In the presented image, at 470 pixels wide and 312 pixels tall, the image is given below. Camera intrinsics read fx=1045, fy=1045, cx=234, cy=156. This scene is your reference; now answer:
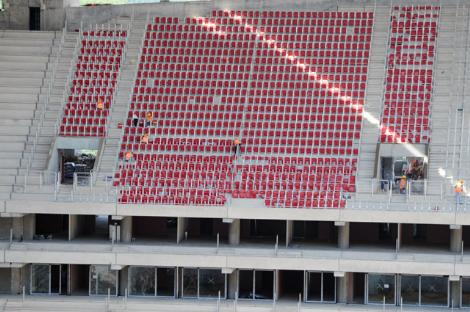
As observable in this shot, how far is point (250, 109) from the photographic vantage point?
39562mm

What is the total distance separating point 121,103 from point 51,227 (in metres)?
A: 5.54

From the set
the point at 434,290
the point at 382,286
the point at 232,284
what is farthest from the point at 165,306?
the point at 434,290

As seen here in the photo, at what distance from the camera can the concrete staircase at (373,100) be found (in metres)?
36.8

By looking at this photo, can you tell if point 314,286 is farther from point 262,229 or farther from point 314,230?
point 262,229

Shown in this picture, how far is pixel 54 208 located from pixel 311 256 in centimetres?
885

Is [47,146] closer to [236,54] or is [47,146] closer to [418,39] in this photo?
[236,54]

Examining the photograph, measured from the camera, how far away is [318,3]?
43.6 metres

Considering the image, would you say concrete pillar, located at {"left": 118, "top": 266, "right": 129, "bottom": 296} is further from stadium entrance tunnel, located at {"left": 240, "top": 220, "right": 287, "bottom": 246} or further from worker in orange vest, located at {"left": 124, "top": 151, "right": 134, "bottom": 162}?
stadium entrance tunnel, located at {"left": 240, "top": 220, "right": 287, "bottom": 246}

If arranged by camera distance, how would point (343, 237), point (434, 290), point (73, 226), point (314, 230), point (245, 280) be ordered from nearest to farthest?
point (434, 290) → point (343, 237) → point (245, 280) → point (73, 226) → point (314, 230)

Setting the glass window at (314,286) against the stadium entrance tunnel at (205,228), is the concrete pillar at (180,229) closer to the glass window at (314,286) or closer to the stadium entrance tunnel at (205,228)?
the stadium entrance tunnel at (205,228)

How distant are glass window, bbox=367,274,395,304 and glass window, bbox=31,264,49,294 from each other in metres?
11.1

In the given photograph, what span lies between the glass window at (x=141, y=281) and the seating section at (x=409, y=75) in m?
9.70

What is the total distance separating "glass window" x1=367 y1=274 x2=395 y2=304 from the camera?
115 feet

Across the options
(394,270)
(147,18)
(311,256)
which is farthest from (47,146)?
(394,270)
